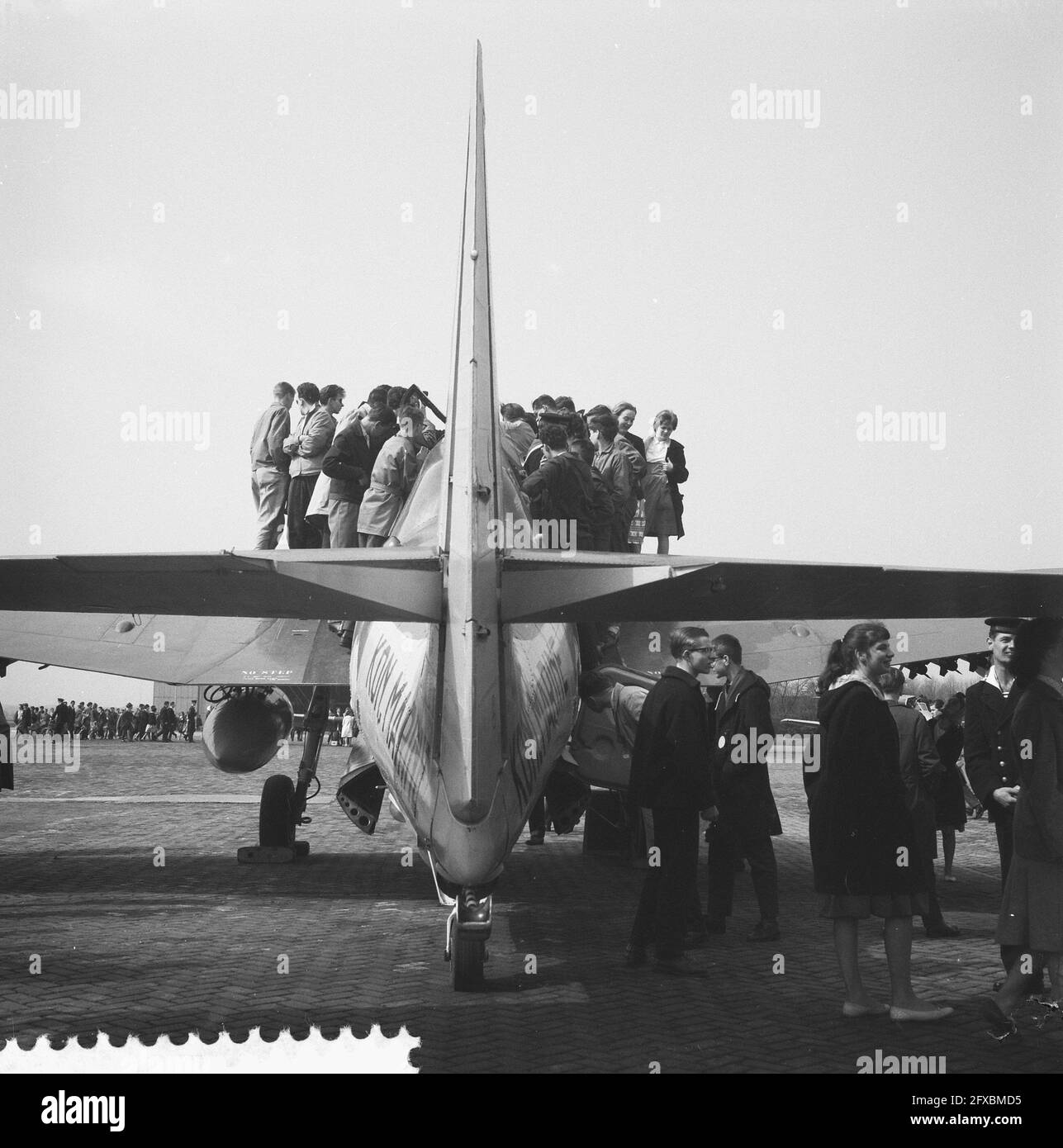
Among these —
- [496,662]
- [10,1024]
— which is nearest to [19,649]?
[10,1024]

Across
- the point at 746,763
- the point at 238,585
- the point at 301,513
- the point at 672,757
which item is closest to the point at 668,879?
the point at 672,757

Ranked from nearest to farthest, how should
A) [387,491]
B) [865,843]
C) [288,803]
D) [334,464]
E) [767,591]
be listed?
[767,591]
[865,843]
[387,491]
[334,464]
[288,803]

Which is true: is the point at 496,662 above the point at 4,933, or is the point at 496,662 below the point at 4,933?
above

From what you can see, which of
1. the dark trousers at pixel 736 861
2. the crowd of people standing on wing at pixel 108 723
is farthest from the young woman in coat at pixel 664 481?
the crowd of people standing on wing at pixel 108 723

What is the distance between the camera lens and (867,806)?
6.68 meters

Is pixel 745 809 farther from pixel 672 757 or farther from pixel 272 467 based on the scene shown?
pixel 272 467

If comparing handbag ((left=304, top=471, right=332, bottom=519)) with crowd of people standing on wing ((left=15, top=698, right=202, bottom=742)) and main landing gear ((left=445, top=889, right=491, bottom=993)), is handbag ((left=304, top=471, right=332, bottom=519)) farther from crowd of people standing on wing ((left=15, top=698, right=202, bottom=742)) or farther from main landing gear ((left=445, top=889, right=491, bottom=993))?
crowd of people standing on wing ((left=15, top=698, right=202, bottom=742))

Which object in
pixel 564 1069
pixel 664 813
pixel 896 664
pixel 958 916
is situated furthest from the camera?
pixel 896 664

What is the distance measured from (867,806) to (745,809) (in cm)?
261

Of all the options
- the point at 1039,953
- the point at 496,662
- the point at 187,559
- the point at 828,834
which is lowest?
the point at 1039,953

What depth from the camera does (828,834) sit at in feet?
22.2

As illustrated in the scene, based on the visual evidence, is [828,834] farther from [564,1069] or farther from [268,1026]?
[268,1026]

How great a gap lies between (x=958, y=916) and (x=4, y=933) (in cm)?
733

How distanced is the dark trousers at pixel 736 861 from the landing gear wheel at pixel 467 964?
250 centimetres
